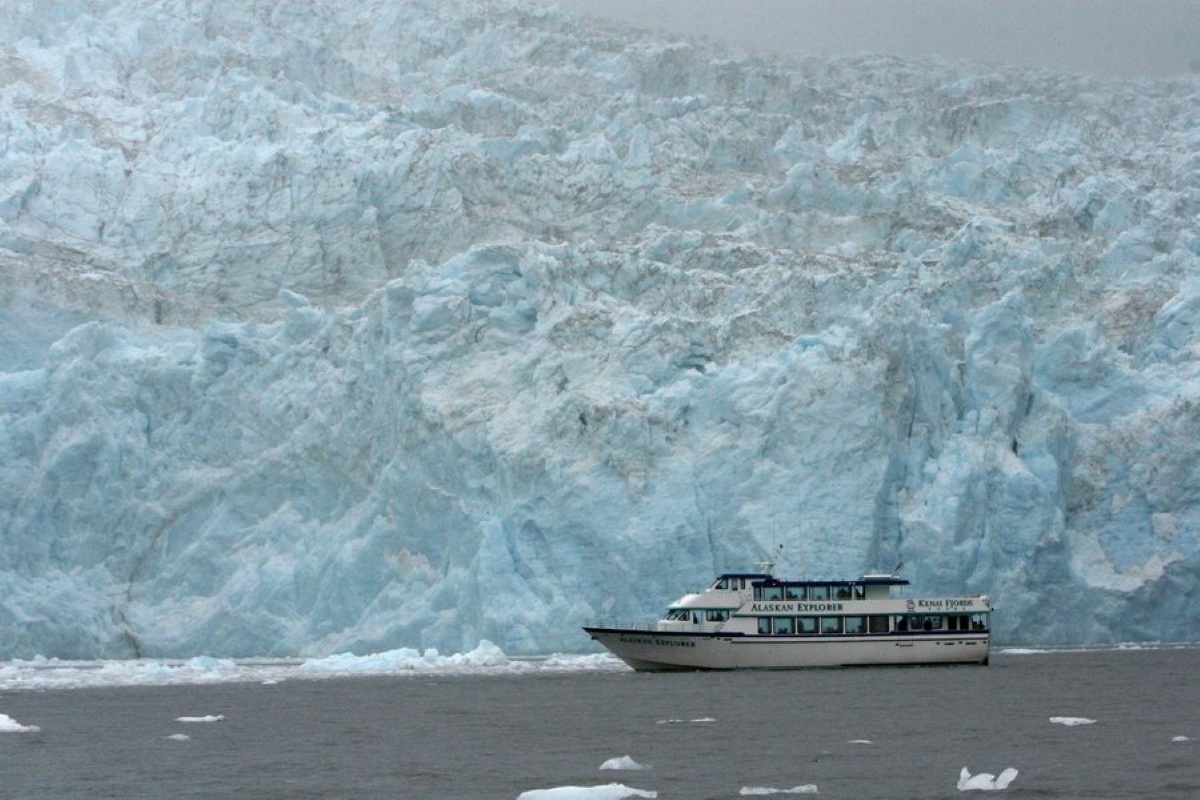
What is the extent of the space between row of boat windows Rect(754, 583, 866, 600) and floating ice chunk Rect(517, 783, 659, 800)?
59.4 ft

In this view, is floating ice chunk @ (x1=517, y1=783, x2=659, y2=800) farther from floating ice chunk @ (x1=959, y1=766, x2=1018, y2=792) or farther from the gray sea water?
floating ice chunk @ (x1=959, y1=766, x2=1018, y2=792)

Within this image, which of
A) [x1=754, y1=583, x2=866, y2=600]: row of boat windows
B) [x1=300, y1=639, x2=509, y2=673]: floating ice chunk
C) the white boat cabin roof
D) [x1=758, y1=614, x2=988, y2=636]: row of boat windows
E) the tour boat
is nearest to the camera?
[x1=300, y1=639, x2=509, y2=673]: floating ice chunk

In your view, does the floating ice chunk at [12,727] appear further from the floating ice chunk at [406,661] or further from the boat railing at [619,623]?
the boat railing at [619,623]

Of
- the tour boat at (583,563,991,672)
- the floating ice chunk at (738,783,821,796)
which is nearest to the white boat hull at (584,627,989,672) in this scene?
the tour boat at (583,563,991,672)

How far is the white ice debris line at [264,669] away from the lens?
29.8 m

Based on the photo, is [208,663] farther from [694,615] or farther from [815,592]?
[815,592]

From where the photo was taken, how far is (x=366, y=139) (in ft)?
140

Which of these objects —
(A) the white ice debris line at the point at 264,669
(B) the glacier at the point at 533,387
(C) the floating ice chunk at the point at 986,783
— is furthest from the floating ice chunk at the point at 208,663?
(C) the floating ice chunk at the point at 986,783

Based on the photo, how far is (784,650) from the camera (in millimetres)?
33188

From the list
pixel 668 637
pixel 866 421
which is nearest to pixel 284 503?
pixel 668 637

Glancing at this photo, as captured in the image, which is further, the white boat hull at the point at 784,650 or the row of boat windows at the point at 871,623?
the row of boat windows at the point at 871,623

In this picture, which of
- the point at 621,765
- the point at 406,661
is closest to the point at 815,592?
the point at 406,661

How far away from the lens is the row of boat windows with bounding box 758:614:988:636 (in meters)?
33.0

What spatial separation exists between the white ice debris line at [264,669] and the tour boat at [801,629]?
1575mm
